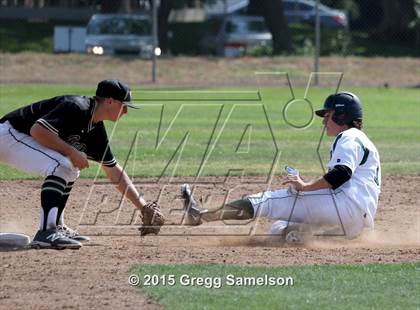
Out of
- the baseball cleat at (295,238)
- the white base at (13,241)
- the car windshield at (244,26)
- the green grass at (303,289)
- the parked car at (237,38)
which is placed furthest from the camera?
the car windshield at (244,26)

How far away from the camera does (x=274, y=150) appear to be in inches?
631

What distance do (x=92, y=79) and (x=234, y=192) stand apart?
55.1 ft

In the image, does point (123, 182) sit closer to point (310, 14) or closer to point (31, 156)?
point (31, 156)

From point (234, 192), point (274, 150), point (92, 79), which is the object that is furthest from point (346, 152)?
point (92, 79)

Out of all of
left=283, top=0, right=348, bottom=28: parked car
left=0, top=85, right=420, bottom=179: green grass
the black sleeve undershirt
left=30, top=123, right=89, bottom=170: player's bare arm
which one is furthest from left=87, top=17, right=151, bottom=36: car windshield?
the black sleeve undershirt

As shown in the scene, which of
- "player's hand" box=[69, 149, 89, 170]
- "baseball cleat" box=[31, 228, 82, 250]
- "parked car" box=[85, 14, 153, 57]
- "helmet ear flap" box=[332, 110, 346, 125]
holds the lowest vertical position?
"parked car" box=[85, 14, 153, 57]

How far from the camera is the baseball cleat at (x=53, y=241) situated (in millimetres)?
8195

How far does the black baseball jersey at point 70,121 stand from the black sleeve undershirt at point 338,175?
1.92 metres

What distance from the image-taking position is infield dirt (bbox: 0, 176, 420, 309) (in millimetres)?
6688

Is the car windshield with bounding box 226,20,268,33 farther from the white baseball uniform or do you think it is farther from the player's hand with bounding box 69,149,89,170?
the player's hand with bounding box 69,149,89,170

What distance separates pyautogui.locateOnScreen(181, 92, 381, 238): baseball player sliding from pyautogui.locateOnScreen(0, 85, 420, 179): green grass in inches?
182

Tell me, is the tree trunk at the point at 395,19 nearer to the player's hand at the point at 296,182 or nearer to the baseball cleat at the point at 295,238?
the baseball cleat at the point at 295,238

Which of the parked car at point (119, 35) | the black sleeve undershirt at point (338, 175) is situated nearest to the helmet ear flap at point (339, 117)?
the black sleeve undershirt at point (338, 175)

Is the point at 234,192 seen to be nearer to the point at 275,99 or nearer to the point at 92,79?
the point at 275,99
